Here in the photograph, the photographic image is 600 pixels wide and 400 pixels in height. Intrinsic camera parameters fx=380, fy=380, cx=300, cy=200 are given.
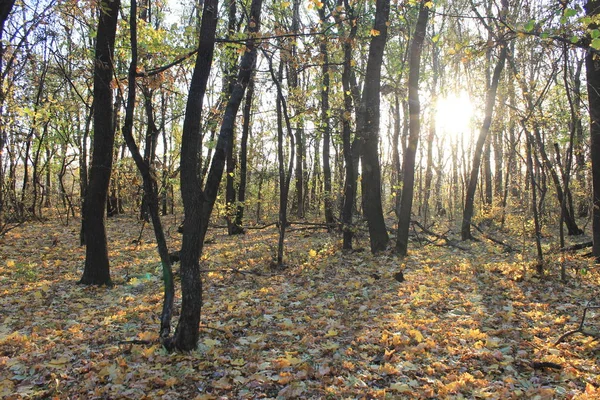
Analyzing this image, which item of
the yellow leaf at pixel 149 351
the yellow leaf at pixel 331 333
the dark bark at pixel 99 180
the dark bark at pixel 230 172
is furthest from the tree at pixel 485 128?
the yellow leaf at pixel 149 351

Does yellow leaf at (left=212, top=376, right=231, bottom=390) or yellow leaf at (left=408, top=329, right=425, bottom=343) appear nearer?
yellow leaf at (left=212, top=376, right=231, bottom=390)

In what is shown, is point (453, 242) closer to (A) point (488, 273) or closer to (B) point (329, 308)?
(A) point (488, 273)

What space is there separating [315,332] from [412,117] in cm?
607

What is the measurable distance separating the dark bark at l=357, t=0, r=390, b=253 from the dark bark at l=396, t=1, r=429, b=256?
535 mm

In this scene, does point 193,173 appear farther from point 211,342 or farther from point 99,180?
point 99,180

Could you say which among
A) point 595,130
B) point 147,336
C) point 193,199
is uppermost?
point 595,130

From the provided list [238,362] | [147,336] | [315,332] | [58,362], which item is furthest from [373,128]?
[58,362]

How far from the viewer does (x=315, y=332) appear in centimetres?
491

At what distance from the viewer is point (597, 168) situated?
808 cm

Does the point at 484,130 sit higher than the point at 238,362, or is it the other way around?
the point at 484,130

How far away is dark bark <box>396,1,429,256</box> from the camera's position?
351 inches

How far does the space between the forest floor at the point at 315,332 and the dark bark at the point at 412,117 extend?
877mm

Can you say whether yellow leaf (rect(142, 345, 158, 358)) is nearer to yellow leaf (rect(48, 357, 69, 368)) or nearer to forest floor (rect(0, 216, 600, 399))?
forest floor (rect(0, 216, 600, 399))

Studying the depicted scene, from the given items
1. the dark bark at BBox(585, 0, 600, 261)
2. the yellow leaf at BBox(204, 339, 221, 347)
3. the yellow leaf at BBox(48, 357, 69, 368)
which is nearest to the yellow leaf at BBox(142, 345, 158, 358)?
the yellow leaf at BBox(204, 339, 221, 347)
